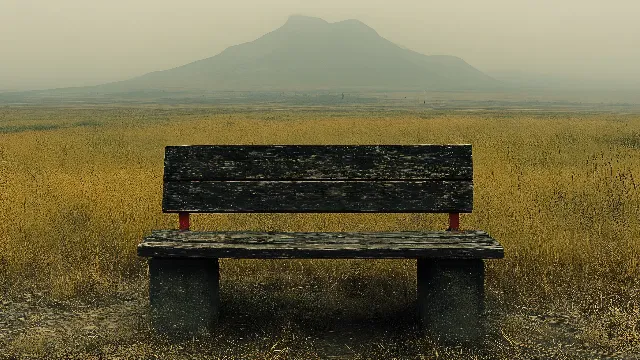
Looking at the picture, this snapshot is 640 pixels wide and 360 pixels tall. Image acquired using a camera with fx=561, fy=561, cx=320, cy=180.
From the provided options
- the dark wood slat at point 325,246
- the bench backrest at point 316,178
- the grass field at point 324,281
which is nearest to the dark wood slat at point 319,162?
the bench backrest at point 316,178

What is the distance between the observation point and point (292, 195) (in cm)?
Result: 430

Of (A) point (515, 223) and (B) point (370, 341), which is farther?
(A) point (515, 223)

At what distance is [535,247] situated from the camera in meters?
5.31

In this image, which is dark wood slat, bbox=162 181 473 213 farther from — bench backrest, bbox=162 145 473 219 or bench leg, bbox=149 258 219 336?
bench leg, bbox=149 258 219 336

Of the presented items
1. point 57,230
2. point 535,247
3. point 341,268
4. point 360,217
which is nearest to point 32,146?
point 57,230

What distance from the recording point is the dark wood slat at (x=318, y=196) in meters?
4.25

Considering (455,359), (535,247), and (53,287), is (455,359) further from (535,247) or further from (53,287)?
(53,287)

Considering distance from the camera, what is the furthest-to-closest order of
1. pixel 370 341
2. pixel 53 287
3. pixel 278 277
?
pixel 278 277 → pixel 53 287 → pixel 370 341

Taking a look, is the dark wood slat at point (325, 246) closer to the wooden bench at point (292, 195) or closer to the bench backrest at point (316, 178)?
the wooden bench at point (292, 195)

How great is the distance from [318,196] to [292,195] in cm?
20

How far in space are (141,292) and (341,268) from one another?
179 centimetres

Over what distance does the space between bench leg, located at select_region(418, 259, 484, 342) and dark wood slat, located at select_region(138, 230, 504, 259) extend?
0.57ft

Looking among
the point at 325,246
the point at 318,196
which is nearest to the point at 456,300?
the point at 325,246

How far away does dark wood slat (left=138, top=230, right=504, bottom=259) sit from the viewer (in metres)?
3.76
